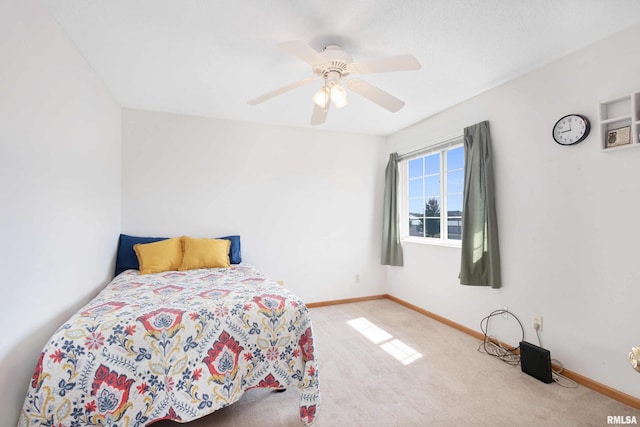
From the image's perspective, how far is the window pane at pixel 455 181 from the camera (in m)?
3.16

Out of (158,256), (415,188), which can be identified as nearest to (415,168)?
(415,188)

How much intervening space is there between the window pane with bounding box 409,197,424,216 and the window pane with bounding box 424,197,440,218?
0.25 feet

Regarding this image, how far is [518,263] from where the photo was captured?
8.18 ft

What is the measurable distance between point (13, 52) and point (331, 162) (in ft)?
10.1

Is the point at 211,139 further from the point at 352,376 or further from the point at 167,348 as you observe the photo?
the point at 352,376

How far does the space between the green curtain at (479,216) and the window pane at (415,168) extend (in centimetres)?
93

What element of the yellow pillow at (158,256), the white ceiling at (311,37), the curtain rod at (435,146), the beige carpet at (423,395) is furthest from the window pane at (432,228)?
the yellow pillow at (158,256)

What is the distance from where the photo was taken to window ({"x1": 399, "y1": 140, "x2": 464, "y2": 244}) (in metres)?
3.23

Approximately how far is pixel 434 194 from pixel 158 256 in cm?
313

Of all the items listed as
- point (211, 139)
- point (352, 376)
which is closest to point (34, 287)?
point (352, 376)

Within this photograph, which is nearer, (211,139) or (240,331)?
(240,331)

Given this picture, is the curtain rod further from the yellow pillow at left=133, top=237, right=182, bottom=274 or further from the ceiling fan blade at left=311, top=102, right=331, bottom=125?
the yellow pillow at left=133, top=237, right=182, bottom=274
